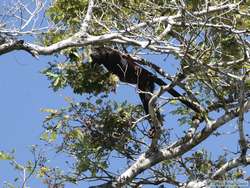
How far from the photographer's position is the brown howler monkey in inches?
322

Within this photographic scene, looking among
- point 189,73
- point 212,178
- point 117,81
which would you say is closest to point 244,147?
point 212,178

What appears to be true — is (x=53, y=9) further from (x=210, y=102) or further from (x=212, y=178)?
(x=212, y=178)

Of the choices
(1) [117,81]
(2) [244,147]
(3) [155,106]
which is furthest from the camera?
(1) [117,81]

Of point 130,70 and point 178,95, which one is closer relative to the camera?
point 178,95

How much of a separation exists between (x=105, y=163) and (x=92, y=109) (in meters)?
0.81

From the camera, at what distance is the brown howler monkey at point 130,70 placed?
8.18 metres

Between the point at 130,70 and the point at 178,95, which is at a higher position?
the point at 130,70

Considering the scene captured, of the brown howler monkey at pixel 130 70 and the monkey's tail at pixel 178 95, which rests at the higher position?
the brown howler monkey at pixel 130 70

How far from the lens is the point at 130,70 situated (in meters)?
8.27

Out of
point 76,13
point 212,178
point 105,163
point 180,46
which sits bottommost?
point 212,178

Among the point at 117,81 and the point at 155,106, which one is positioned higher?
the point at 117,81

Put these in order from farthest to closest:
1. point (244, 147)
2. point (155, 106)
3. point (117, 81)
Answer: point (117, 81) < point (155, 106) < point (244, 147)

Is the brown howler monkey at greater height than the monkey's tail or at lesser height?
greater

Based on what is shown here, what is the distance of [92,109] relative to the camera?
880cm
